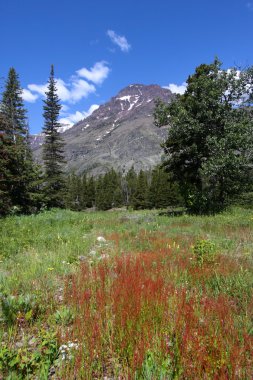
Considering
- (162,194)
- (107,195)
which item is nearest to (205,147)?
(162,194)

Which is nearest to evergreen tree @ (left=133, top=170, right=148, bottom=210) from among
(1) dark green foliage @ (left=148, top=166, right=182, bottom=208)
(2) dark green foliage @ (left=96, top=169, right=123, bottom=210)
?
(1) dark green foliage @ (left=148, top=166, right=182, bottom=208)

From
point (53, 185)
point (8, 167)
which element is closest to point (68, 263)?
point (8, 167)

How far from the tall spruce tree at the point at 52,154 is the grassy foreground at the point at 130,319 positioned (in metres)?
28.9

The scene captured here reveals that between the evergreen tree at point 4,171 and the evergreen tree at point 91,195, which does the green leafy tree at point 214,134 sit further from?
the evergreen tree at point 91,195

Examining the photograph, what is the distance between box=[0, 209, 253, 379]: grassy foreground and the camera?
277cm

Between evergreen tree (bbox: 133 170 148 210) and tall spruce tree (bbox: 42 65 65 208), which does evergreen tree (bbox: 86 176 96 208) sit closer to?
evergreen tree (bbox: 133 170 148 210)

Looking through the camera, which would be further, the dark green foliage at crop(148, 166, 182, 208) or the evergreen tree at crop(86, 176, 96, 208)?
the evergreen tree at crop(86, 176, 96, 208)

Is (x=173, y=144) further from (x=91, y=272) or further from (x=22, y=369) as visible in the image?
(x=22, y=369)

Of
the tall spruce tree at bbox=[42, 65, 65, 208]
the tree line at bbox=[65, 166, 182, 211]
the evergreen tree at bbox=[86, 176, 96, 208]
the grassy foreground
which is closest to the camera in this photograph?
the grassy foreground

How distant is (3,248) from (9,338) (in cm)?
546

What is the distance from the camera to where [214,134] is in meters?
18.1

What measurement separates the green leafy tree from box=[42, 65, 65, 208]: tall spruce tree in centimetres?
1959

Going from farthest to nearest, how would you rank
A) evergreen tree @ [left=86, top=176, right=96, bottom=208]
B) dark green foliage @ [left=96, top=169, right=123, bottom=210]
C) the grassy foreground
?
evergreen tree @ [left=86, top=176, right=96, bottom=208] < dark green foliage @ [left=96, top=169, right=123, bottom=210] < the grassy foreground

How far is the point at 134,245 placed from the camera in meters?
Result: 8.83
